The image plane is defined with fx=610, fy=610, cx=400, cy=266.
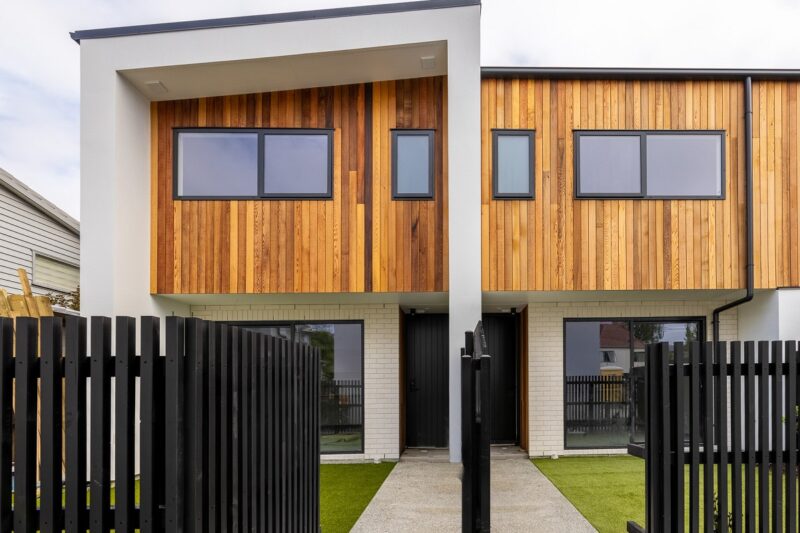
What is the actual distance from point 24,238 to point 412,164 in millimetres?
8961

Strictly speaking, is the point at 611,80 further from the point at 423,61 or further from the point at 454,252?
the point at 454,252

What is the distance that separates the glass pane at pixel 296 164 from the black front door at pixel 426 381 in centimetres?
348

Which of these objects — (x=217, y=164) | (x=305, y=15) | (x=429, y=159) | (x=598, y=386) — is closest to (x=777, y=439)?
(x=429, y=159)

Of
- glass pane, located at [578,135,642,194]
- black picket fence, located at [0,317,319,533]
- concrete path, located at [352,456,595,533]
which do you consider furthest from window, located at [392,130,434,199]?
black picket fence, located at [0,317,319,533]

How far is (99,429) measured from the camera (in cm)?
259

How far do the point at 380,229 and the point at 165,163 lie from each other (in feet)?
11.0

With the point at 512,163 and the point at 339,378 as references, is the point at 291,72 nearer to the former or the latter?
the point at 512,163

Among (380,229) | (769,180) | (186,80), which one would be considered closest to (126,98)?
(186,80)

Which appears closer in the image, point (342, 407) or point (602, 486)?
point (602, 486)

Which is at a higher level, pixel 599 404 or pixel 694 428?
pixel 694 428

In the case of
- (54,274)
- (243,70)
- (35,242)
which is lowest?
(54,274)

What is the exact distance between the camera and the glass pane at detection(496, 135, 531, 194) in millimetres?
8859

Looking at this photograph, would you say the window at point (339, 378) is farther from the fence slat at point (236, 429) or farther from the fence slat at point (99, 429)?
the fence slat at point (99, 429)

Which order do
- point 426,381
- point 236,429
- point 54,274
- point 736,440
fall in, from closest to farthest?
point 236,429 < point 736,440 < point 426,381 < point 54,274
